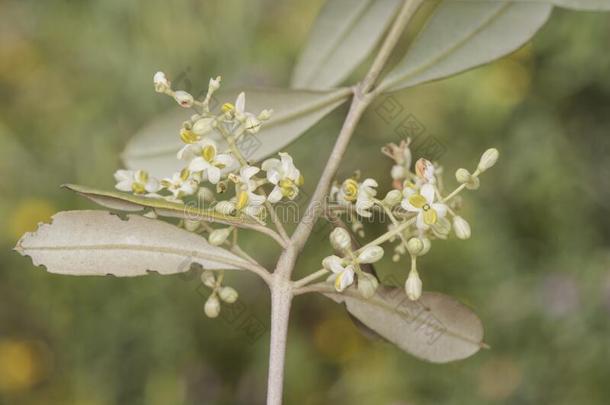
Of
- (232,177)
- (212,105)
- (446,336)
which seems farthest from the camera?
(212,105)

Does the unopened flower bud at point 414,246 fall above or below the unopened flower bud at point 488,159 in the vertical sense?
below

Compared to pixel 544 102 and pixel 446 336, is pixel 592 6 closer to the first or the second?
pixel 446 336

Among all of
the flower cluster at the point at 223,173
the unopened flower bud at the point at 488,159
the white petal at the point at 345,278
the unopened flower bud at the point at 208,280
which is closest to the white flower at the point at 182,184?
the flower cluster at the point at 223,173

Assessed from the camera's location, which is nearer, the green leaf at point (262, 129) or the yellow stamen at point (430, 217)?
the yellow stamen at point (430, 217)

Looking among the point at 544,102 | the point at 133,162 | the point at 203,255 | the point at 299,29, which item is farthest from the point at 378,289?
the point at 299,29

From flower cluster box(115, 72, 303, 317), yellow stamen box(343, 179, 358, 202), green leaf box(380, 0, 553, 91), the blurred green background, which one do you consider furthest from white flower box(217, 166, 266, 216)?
the blurred green background

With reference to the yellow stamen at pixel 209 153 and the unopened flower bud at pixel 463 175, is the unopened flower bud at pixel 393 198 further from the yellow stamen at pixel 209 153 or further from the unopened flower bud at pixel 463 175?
the yellow stamen at pixel 209 153
